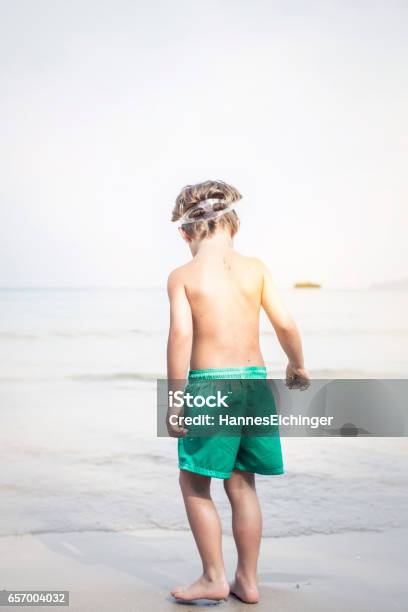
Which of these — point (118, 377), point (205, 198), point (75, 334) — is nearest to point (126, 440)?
point (205, 198)

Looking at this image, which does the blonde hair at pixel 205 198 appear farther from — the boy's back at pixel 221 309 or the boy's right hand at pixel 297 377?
the boy's right hand at pixel 297 377

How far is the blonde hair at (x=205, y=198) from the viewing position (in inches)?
85.0

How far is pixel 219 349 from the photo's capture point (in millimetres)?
2076

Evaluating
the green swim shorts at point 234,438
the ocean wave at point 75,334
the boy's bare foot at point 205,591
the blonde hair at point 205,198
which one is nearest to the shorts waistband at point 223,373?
the green swim shorts at point 234,438

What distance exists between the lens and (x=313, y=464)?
3.93 m

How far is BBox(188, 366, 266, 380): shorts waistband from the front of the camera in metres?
2.06

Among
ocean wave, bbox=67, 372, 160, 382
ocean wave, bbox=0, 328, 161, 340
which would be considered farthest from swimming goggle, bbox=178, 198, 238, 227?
ocean wave, bbox=0, 328, 161, 340

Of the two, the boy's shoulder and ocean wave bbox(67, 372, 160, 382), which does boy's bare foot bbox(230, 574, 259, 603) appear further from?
ocean wave bbox(67, 372, 160, 382)

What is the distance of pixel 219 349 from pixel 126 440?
2758 mm

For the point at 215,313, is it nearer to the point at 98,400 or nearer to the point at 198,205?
the point at 198,205

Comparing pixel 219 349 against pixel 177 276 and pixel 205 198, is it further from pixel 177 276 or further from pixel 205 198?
pixel 205 198

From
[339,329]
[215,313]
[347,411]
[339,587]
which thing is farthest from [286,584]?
[339,329]

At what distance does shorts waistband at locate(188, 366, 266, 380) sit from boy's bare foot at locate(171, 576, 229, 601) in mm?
486

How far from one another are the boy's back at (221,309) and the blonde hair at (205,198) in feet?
0.25
